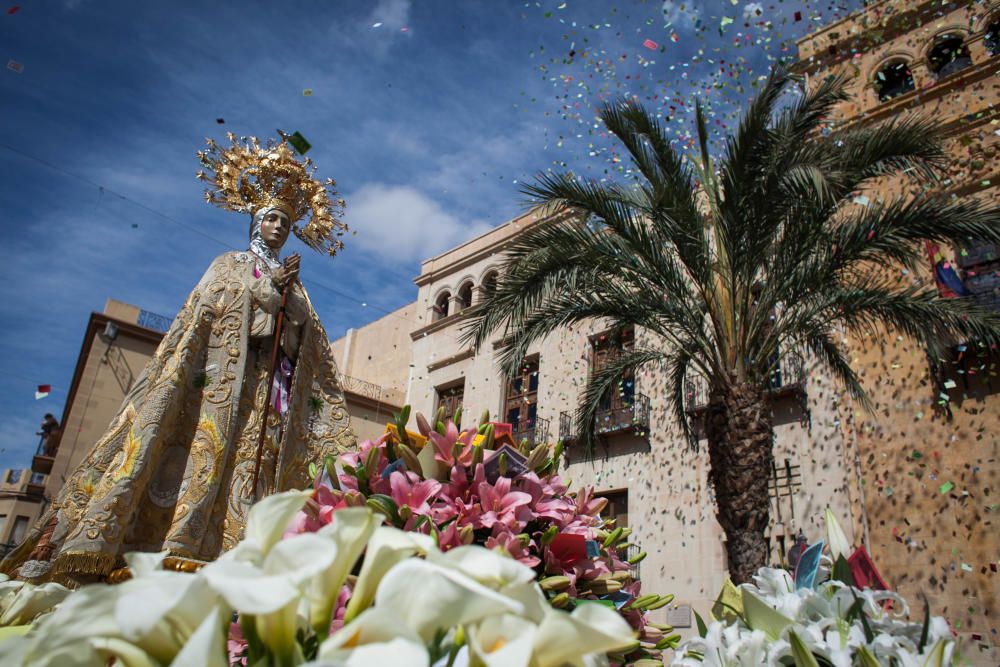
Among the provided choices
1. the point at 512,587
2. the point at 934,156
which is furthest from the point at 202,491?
the point at 934,156

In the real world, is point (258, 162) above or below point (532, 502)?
above

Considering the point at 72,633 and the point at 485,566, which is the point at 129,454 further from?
the point at 485,566

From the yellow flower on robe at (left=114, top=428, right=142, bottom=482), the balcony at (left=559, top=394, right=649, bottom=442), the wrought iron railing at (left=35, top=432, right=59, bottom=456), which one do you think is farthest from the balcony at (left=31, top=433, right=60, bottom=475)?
the yellow flower on robe at (left=114, top=428, right=142, bottom=482)

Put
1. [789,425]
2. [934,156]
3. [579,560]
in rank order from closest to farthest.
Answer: [579,560] < [934,156] < [789,425]

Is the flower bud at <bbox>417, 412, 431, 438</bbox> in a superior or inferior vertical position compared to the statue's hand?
inferior

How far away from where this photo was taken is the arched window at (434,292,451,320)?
20.5 meters

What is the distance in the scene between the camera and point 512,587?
0.64m

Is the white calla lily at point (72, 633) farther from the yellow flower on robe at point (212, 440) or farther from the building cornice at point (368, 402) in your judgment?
the building cornice at point (368, 402)

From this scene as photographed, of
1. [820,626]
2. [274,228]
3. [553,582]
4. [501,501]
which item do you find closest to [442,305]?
[274,228]

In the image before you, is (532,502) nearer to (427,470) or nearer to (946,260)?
(427,470)

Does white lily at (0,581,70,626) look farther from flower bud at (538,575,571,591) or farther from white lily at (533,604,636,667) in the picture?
white lily at (533,604,636,667)

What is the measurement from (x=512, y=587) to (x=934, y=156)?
316 inches

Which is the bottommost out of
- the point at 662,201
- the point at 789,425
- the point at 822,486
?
the point at 822,486

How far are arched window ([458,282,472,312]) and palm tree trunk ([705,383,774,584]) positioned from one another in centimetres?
1314
